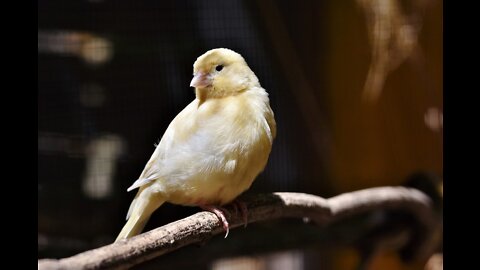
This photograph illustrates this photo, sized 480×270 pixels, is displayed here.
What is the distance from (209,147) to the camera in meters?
0.92

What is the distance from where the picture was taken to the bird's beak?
90 cm

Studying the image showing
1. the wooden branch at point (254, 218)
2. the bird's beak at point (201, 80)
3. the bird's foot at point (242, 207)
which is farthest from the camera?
the bird's foot at point (242, 207)

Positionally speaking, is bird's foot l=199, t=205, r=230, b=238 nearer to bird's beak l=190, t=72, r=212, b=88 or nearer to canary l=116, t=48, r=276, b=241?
canary l=116, t=48, r=276, b=241

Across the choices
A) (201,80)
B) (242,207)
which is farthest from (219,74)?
(242,207)

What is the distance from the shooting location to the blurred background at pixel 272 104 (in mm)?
979

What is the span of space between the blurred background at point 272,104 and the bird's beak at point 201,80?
62mm

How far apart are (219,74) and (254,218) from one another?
0.28m

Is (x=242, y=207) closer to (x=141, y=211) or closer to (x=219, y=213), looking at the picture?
(x=219, y=213)

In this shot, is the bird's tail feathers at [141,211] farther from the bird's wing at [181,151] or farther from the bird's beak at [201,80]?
the bird's beak at [201,80]

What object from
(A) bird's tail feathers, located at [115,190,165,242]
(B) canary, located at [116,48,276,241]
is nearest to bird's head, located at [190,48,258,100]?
(B) canary, located at [116,48,276,241]

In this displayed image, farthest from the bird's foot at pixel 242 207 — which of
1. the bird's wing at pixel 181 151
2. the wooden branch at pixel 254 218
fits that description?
the bird's wing at pixel 181 151

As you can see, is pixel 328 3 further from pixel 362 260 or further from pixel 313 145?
pixel 362 260

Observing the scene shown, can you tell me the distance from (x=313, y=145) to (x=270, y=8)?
363 mm

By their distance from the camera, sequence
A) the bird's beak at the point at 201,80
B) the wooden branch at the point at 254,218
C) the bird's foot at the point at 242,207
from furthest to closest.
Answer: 1. the bird's foot at the point at 242,207
2. the bird's beak at the point at 201,80
3. the wooden branch at the point at 254,218
